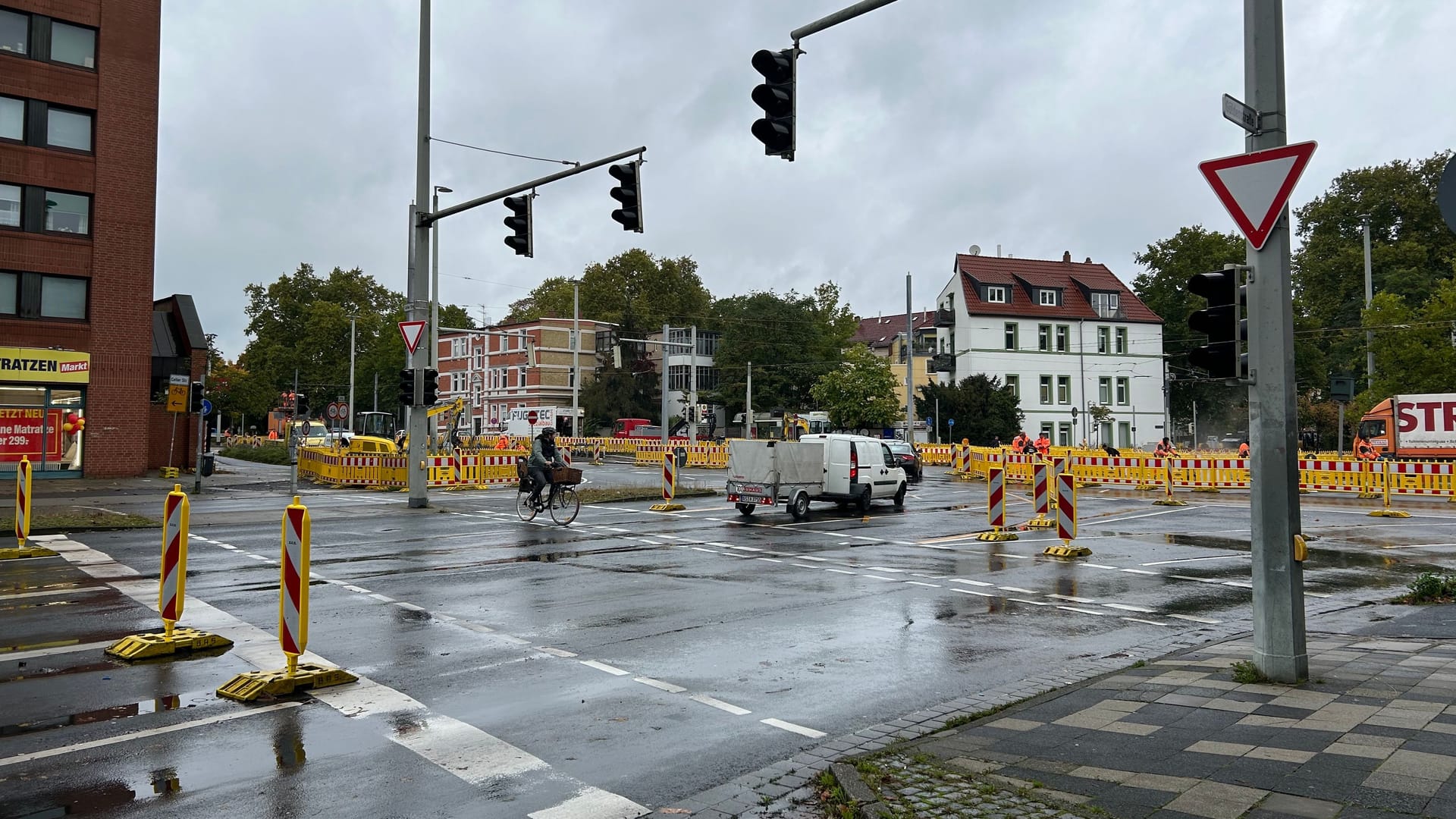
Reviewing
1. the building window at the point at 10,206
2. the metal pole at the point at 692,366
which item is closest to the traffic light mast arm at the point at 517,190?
the building window at the point at 10,206

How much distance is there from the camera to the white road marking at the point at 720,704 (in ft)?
21.9

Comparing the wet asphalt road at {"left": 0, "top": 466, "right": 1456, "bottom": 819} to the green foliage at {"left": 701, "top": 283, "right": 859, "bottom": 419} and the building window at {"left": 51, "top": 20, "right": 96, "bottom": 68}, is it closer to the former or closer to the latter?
the building window at {"left": 51, "top": 20, "right": 96, "bottom": 68}

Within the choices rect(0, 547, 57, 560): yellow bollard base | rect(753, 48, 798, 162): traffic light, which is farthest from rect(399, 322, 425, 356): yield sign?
rect(753, 48, 798, 162): traffic light

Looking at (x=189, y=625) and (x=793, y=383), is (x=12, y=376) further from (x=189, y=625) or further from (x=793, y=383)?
(x=793, y=383)

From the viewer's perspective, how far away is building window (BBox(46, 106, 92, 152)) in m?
33.0

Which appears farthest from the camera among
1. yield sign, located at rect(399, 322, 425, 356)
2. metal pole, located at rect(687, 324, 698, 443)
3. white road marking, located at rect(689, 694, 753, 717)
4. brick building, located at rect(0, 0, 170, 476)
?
metal pole, located at rect(687, 324, 698, 443)

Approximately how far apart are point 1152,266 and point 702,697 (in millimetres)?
77798

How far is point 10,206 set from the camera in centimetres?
3219

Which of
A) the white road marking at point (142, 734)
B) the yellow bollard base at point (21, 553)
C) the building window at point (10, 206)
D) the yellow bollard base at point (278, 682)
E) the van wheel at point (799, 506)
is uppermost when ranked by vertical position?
the building window at point (10, 206)

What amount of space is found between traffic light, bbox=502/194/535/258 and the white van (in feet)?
25.3

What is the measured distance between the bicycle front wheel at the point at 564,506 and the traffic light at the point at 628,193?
635cm

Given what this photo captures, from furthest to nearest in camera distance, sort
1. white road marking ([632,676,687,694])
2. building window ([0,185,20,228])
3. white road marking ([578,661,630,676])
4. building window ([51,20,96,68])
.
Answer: building window ([51,20,96,68]) < building window ([0,185,20,228]) < white road marking ([578,661,630,676]) < white road marking ([632,676,687,694])

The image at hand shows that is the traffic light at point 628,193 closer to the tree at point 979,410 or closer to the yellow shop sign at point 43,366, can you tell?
the yellow shop sign at point 43,366

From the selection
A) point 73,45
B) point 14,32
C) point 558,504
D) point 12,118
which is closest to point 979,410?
point 558,504
